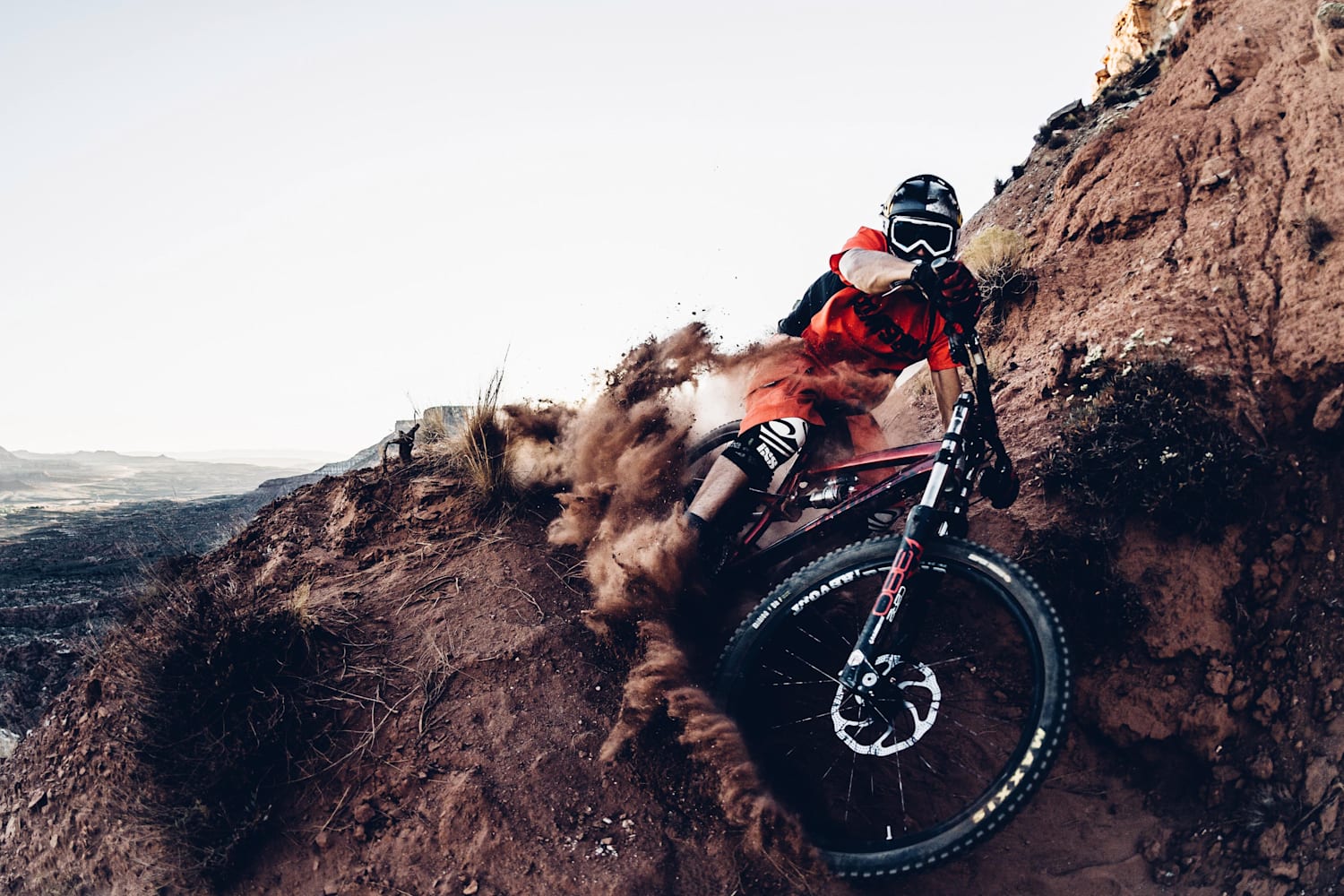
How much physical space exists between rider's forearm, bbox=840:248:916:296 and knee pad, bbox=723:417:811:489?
0.75m

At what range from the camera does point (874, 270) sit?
316 cm

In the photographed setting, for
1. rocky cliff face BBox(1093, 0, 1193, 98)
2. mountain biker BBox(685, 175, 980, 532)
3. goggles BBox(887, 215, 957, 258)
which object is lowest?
mountain biker BBox(685, 175, 980, 532)

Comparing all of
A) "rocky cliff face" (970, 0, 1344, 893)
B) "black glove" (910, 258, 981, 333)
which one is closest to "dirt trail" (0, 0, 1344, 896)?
"rocky cliff face" (970, 0, 1344, 893)

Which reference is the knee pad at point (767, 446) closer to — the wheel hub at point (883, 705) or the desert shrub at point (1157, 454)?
the wheel hub at point (883, 705)

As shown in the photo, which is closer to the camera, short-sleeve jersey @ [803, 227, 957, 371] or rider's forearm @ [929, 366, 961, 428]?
short-sleeve jersey @ [803, 227, 957, 371]

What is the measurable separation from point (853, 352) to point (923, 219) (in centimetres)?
74

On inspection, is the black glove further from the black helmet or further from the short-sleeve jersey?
the short-sleeve jersey

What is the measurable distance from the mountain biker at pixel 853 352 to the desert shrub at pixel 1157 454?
Answer: 2.69 ft

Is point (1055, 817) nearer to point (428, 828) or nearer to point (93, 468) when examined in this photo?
point (428, 828)

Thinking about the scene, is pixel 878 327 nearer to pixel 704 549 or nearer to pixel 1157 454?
pixel 704 549

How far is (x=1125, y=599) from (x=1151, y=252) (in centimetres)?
249

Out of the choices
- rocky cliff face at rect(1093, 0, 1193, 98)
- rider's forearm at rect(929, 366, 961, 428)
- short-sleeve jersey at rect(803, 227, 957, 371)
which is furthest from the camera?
rocky cliff face at rect(1093, 0, 1193, 98)

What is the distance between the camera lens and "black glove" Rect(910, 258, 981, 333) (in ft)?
9.49

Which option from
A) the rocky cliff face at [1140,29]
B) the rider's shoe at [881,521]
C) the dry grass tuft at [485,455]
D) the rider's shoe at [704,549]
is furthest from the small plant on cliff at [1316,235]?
the rocky cliff face at [1140,29]
